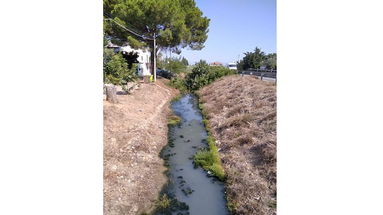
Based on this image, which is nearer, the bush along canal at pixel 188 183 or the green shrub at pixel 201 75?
the bush along canal at pixel 188 183

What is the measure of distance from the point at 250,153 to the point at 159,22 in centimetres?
950

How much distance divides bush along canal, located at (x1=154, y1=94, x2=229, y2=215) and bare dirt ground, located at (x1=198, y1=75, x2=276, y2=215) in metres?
0.30

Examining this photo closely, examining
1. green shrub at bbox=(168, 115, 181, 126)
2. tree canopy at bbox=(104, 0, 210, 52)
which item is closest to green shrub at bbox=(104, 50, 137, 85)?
green shrub at bbox=(168, 115, 181, 126)

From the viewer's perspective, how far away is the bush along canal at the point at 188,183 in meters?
4.43

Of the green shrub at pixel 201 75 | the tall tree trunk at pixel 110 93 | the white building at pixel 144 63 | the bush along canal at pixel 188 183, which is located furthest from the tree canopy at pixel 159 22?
the bush along canal at pixel 188 183

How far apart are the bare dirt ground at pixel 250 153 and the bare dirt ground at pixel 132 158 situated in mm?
1407

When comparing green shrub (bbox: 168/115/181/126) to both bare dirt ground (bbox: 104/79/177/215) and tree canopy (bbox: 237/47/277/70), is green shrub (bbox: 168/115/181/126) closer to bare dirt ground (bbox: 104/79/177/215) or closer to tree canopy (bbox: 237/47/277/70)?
bare dirt ground (bbox: 104/79/177/215)

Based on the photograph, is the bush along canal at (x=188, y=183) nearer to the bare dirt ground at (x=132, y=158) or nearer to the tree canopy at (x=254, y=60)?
the bare dirt ground at (x=132, y=158)

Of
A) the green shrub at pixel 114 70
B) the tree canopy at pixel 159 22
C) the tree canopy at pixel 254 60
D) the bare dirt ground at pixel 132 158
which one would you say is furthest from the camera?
the tree canopy at pixel 254 60

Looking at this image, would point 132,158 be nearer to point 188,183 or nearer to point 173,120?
point 188,183

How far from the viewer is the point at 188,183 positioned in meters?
5.27
